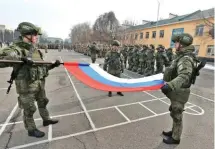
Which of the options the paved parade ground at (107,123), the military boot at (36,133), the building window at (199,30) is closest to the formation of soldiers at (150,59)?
the paved parade ground at (107,123)

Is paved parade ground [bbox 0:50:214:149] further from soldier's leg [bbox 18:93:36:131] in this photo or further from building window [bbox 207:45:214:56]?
building window [bbox 207:45:214:56]

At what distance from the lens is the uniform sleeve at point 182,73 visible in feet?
9.10

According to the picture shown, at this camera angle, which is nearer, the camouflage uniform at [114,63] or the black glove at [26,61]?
the black glove at [26,61]

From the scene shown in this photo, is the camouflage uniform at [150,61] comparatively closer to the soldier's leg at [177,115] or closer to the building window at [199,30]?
the soldier's leg at [177,115]

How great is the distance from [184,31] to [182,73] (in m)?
29.1

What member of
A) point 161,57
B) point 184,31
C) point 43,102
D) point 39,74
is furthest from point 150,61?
point 184,31

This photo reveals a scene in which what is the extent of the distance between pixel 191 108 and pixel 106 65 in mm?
3558

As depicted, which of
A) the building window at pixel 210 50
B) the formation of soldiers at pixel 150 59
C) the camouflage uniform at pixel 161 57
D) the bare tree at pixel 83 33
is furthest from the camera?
the bare tree at pixel 83 33

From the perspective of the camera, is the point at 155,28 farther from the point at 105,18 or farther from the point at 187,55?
the point at 187,55

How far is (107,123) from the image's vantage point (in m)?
4.35

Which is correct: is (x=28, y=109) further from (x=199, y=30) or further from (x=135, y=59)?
(x=199, y=30)

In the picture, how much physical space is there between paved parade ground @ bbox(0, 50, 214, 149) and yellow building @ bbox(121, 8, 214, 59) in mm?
21363

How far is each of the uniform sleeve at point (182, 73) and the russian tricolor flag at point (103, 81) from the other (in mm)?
795

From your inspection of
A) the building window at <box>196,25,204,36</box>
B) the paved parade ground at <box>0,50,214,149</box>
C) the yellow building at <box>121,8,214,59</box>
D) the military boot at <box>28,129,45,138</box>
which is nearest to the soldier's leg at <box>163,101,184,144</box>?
the paved parade ground at <box>0,50,214,149</box>
